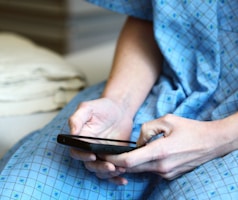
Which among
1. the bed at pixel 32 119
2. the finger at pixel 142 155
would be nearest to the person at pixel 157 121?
the finger at pixel 142 155

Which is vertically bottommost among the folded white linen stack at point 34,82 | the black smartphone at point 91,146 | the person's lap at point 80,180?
the folded white linen stack at point 34,82

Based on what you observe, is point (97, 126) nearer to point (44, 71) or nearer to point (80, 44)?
point (44, 71)

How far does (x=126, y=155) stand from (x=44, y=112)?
1.50 feet

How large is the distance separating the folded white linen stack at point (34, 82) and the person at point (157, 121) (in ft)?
0.59

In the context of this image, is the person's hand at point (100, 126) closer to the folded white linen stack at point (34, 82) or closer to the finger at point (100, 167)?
the finger at point (100, 167)

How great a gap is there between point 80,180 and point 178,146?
0.16m

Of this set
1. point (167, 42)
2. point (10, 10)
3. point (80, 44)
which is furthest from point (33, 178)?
point (10, 10)

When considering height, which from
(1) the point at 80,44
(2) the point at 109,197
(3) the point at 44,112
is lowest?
(1) the point at 80,44

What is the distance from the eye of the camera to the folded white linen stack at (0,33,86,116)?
939 millimetres

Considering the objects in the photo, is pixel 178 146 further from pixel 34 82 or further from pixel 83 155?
pixel 34 82

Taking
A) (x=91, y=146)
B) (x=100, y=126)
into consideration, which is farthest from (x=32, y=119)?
(x=91, y=146)

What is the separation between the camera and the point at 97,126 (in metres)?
0.63

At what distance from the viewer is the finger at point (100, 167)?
55 centimetres

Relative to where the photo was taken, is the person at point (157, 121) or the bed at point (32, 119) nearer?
the person at point (157, 121)
